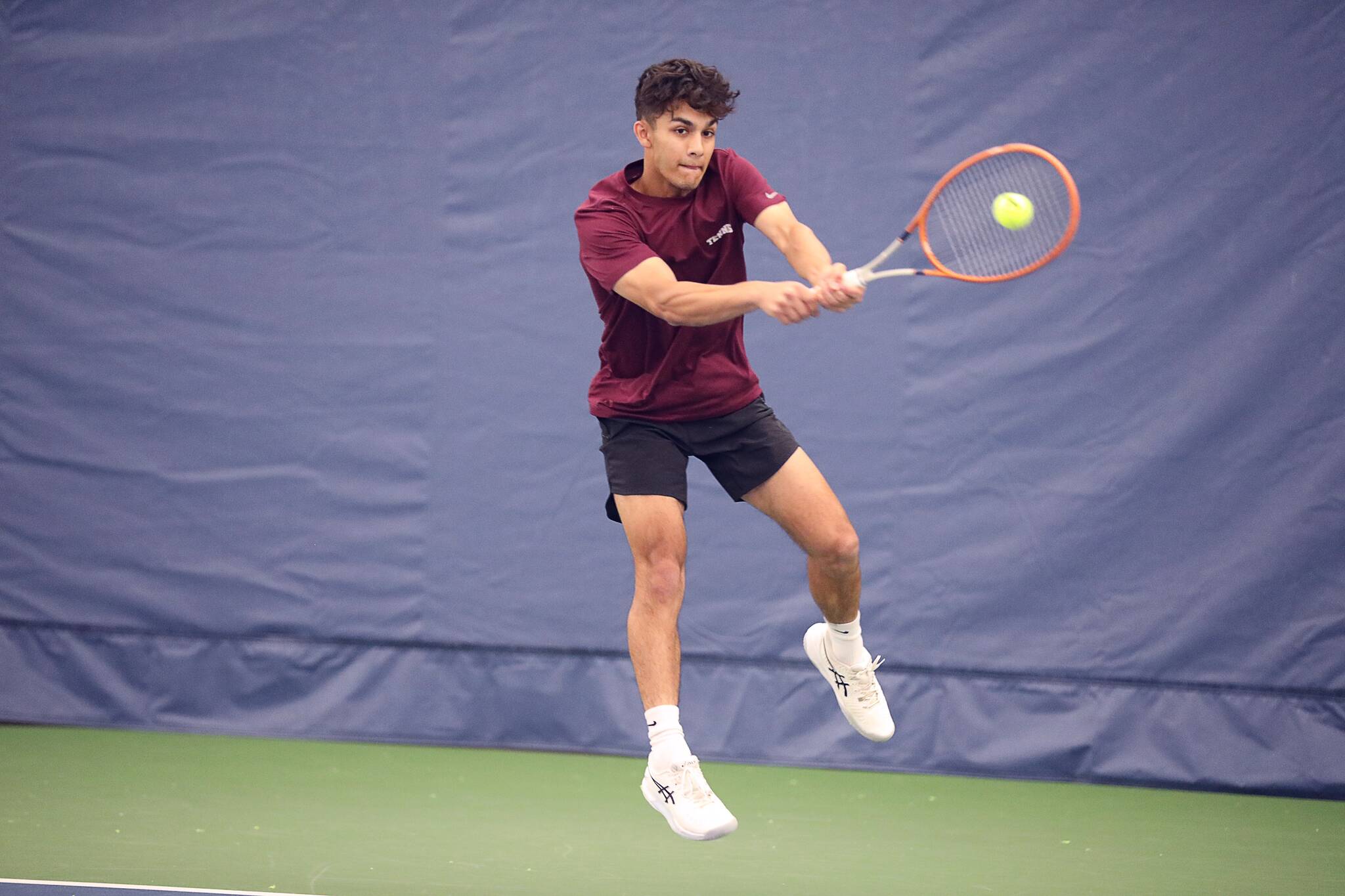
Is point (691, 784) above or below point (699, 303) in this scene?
below

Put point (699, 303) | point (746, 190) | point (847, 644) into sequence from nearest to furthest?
point (699, 303)
point (746, 190)
point (847, 644)

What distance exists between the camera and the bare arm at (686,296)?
3.42 metres

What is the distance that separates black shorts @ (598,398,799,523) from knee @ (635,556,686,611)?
172mm

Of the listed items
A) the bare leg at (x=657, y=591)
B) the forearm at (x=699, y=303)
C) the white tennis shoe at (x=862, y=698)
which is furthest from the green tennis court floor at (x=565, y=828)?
the forearm at (x=699, y=303)

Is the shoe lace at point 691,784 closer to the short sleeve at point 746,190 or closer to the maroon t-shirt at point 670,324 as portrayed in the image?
the maroon t-shirt at point 670,324

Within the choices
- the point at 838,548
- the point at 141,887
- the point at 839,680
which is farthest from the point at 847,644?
the point at 141,887

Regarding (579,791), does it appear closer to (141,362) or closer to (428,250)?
(428,250)

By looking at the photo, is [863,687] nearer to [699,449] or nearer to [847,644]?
[847,644]

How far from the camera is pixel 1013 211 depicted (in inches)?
145

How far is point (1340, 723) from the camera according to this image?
5.65 metres

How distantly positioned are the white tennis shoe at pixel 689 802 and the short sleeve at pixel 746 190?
1.41 metres

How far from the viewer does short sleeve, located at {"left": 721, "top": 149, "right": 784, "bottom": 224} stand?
385cm

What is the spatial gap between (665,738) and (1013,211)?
1560 mm

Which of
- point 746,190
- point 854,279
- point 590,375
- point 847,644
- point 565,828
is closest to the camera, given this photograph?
point 854,279
